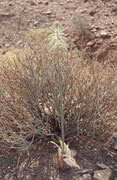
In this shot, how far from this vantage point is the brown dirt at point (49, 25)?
9.89 ft

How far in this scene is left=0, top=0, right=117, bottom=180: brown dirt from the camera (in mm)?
3014

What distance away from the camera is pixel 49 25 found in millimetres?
9141

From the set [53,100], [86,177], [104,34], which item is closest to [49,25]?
[104,34]

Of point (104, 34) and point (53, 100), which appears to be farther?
point (104, 34)

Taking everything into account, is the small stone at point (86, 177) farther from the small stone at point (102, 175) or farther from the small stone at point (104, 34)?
the small stone at point (104, 34)

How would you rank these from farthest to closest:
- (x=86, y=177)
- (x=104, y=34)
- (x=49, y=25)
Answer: (x=49, y=25)
(x=104, y=34)
(x=86, y=177)

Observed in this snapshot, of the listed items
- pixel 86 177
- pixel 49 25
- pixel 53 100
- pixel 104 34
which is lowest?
pixel 86 177

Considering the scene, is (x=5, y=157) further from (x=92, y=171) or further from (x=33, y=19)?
(x=33, y=19)

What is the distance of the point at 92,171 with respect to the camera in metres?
2.92

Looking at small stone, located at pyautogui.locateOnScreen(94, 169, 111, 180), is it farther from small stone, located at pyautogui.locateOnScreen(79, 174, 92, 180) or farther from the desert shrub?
the desert shrub

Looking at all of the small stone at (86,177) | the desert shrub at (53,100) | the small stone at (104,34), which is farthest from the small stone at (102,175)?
the small stone at (104,34)

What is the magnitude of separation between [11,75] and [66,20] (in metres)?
6.12

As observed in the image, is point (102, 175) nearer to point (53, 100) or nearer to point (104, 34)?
point (53, 100)

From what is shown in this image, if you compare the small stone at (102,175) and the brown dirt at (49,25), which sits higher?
the brown dirt at (49,25)
